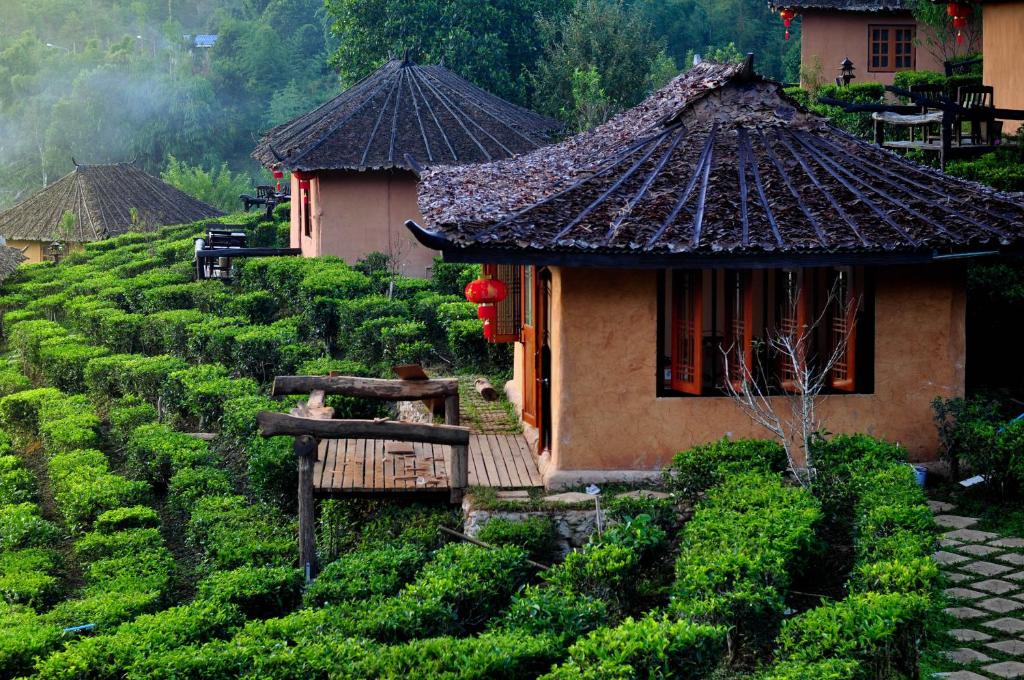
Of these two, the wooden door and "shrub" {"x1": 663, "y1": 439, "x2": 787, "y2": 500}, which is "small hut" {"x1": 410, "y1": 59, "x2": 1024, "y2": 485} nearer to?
the wooden door

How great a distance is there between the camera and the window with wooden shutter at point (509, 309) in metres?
15.8

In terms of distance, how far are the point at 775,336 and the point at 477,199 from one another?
344cm

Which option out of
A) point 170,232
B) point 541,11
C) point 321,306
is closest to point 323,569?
point 321,306

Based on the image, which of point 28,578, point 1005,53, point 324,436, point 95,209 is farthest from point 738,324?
point 95,209

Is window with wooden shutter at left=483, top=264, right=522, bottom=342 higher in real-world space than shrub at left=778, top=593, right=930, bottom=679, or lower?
higher

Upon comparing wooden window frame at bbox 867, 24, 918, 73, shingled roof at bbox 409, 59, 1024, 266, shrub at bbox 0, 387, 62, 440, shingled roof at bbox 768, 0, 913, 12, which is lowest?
shrub at bbox 0, 387, 62, 440

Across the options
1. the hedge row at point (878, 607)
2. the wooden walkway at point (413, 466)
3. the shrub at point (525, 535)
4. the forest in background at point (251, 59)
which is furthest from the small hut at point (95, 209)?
the hedge row at point (878, 607)

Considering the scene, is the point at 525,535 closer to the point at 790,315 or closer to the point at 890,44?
the point at 790,315

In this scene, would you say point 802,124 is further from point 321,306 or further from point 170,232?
point 170,232

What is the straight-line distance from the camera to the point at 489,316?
15211mm

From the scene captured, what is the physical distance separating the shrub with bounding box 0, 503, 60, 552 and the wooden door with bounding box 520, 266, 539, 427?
5.68 meters

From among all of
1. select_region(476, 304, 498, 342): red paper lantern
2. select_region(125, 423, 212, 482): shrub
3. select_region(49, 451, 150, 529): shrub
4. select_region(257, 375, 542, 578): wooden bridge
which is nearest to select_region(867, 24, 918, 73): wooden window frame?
select_region(476, 304, 498, 342): red paper lantern

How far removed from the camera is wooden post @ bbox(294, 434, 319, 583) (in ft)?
41.5

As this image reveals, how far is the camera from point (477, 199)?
14055mm
